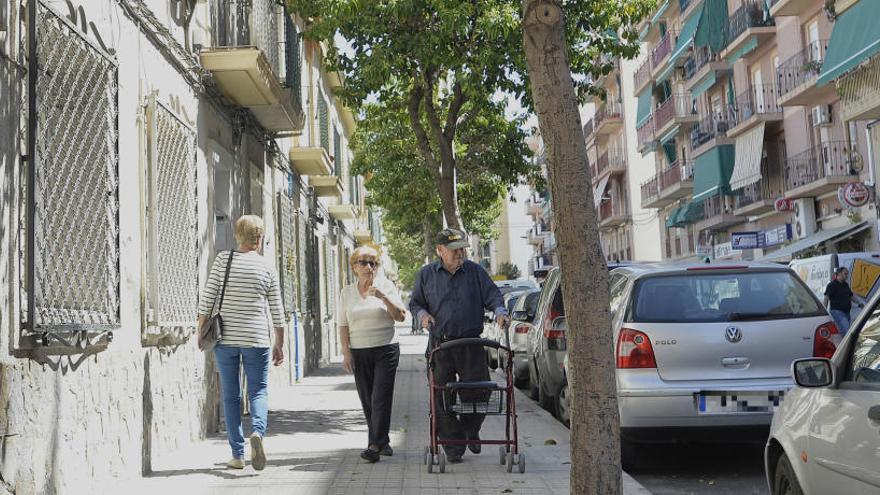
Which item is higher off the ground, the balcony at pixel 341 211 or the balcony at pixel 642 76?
the balcony at pixel 642 76

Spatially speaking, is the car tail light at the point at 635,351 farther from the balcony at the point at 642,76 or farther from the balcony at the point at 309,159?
the balcony at the point at 642,76

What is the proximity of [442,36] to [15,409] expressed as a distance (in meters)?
9.35

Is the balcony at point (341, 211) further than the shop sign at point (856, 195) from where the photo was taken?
No

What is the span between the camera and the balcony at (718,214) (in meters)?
40.4

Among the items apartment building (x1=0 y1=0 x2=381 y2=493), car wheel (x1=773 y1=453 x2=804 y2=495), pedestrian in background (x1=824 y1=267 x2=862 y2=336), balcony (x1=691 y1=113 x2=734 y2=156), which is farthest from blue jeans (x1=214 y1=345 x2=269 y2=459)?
balcony (x1=691 y1=113 x2=734 y2=156)

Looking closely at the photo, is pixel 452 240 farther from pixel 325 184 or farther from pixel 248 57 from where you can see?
pixel 325 184

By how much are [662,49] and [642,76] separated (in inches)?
143

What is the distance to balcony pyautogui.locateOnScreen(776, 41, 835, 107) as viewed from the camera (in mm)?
30312

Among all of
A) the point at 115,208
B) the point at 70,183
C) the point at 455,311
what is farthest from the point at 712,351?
the point at 70,183

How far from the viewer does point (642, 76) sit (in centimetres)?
5100

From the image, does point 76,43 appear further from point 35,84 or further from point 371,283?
point 371,283

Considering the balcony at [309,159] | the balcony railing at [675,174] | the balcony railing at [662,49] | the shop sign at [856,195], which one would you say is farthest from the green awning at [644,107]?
the balcony at [309,159]

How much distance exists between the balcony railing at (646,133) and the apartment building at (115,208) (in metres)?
38.3

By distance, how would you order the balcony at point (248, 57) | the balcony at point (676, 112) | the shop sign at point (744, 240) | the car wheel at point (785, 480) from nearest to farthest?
the car wheel at point (785, 480)
the balcony at point (248, 57)
the shop sign at point (744, 240)
the balcony at point (676, 112)
